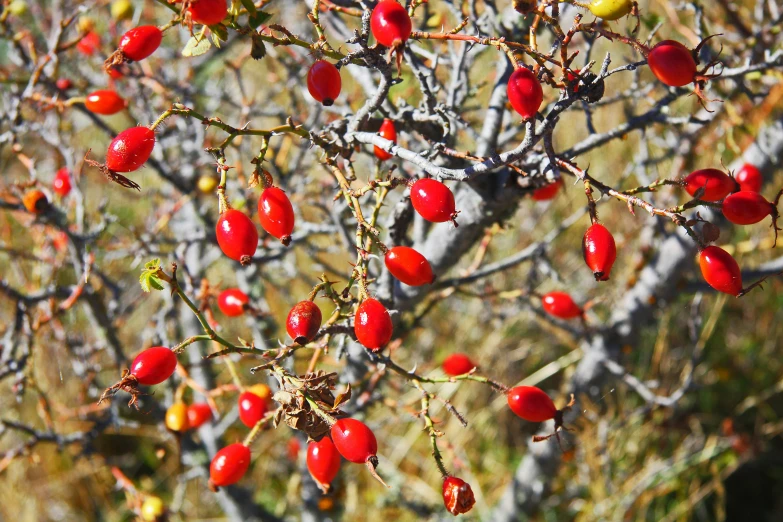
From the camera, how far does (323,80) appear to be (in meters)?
1.29

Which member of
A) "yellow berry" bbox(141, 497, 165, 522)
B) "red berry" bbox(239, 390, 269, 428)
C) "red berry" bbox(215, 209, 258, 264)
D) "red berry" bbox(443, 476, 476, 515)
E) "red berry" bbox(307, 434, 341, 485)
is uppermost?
"red berry" bbox(215, 209, 258, 264)

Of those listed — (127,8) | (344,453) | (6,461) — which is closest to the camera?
(344,453)

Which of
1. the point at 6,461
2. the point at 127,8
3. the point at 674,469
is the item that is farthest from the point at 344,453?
the point at 674,469

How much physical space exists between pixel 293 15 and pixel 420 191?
118 inches

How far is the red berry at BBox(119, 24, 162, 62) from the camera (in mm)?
1322

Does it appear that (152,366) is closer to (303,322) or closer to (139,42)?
(303,322)

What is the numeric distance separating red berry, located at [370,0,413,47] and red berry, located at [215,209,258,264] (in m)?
0.40

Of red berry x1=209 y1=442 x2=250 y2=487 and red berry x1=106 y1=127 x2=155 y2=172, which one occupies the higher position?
red berry x1=106 y1=127 x2=155 y2=172

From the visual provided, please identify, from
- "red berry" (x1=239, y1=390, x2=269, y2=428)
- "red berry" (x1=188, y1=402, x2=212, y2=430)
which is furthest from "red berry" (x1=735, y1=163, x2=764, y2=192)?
"red berry" (x1=188, y1=402, x2=212, y2=430)

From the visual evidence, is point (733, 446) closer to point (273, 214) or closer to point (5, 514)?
point (273, 214)

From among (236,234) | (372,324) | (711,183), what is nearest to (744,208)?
(711,183)

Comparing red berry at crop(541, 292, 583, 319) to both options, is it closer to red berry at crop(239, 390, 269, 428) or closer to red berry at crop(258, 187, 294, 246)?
red berry at crop(239, 390, 269, 428)

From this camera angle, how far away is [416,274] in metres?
1.24

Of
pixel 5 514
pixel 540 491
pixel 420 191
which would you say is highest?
pixel 420 191
